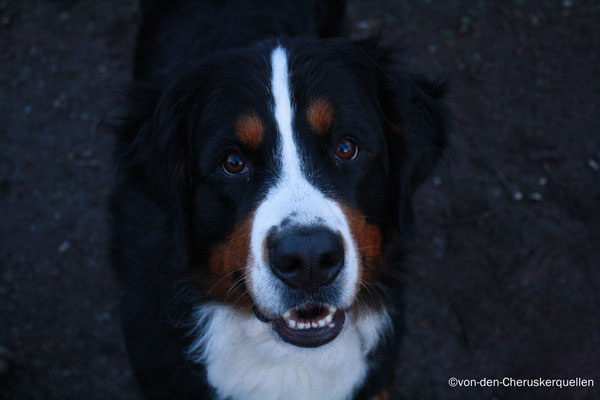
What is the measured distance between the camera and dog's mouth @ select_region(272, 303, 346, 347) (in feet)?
6.06

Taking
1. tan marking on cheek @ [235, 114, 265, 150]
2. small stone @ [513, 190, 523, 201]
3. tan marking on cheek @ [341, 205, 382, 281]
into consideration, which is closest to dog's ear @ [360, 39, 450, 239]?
tan marking on cheek @ [341, 205, 382, 281]

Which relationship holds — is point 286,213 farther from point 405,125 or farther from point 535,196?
point 535,196

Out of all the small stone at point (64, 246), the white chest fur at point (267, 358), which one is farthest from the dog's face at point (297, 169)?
the small stone at point (64, 246)

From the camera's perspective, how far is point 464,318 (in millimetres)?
3158

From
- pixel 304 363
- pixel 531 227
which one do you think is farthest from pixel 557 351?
pixel 304 363

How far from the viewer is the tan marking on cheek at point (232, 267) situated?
1752 millimetres

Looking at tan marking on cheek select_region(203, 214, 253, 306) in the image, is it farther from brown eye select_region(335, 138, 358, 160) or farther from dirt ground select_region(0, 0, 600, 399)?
dirt ground select_region(0, 0, 600, 399)

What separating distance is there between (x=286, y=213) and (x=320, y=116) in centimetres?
41

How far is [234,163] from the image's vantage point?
6.12ft

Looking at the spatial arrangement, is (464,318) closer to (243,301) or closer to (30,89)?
(243,301)

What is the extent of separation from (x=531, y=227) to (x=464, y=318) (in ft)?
2.66

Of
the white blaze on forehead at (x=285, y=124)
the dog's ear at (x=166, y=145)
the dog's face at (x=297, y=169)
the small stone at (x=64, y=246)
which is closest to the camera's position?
the dog's face at (x=297, y=169)

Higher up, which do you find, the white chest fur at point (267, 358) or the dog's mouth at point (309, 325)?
the dog's mouth at point (309, 325)

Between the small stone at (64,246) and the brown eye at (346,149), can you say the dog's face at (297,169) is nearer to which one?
the brown eye at (346,149)
